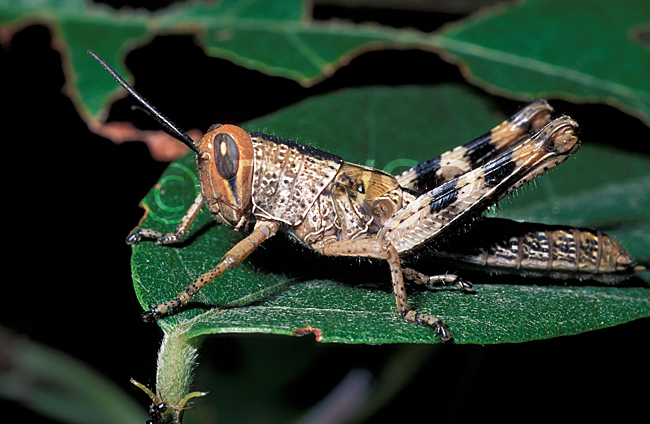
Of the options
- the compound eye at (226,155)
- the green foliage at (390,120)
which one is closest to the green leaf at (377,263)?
the green foliage at (390,120)

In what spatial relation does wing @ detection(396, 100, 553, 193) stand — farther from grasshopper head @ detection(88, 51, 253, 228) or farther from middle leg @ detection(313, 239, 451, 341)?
grasshopper head @ detection(88, 51, 253, 228)

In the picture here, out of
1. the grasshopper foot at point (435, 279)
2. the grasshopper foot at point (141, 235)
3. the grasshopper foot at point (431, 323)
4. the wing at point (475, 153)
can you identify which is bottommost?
the grasshopper foot at point (431, 323)

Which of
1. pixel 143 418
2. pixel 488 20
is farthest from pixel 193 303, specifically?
pixel 488 20

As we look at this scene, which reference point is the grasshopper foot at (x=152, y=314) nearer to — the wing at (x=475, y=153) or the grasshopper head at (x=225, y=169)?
the grasshopper head at (x=225, y=169)

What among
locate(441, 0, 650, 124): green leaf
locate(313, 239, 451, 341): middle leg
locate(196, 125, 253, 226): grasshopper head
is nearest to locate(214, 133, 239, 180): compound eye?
locate(196, 125, 253, 226): grasshopper head

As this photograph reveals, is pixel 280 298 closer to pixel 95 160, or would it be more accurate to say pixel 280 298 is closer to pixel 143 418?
pixel 143 418

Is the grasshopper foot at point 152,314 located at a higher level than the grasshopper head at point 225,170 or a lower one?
lower

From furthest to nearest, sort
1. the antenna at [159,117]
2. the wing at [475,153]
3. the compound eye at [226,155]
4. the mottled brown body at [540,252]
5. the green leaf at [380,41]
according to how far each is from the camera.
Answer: the green leaf at [380,41] → the wing at [475,153] → the mottled brown body at [540,252] → the compound eye at [226,155] → the antenna at [159,117]
